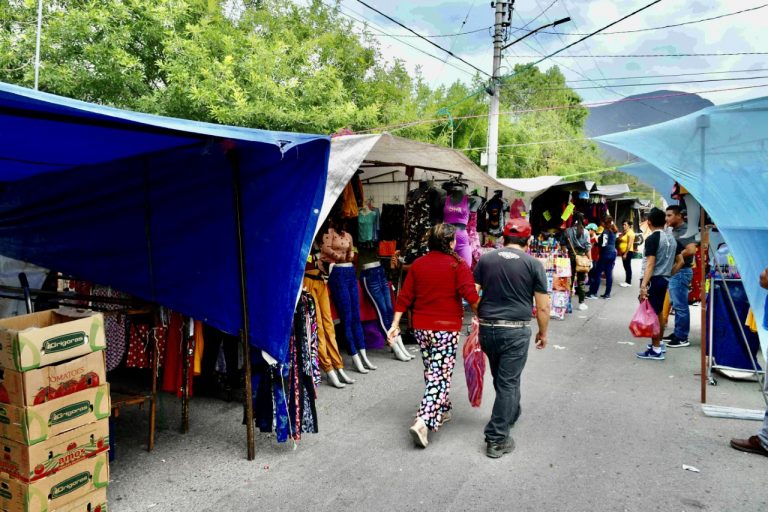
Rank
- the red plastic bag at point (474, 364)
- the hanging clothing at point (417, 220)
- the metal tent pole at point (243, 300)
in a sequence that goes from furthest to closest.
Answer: the hanging clothing at point (417, 220)
the red plastic bag at point (474, 364)
the metal tent pole at point (243, 300)

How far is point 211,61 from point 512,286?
33.5 feet

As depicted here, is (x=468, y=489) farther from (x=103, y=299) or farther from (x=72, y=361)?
(x=103, y=299)

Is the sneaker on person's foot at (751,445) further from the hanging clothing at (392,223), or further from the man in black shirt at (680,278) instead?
the hanging clothing at (392,223)

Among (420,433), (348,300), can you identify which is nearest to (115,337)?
(348,300)

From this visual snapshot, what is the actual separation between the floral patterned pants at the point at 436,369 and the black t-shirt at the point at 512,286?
37cm

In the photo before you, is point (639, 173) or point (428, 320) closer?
point (428, 320)

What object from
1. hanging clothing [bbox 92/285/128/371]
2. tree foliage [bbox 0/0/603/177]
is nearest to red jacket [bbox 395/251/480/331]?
hanging clothing [bbox 92/285/128/371]

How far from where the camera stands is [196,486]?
3357 mm

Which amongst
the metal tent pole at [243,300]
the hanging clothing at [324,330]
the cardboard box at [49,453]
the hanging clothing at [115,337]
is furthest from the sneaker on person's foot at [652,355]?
the cardboard box at [49,453]

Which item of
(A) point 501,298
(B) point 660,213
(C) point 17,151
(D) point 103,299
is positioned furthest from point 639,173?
(C) point 17,151

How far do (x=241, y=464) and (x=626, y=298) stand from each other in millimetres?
10287

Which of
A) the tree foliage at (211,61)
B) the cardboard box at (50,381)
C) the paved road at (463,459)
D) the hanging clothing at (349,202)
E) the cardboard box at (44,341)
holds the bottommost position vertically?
the paved road at (463,459)

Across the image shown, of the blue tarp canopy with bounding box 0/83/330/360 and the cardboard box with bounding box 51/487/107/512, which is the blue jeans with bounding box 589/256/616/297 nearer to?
the blue tarp canopy with bounding box 0/83/330/360

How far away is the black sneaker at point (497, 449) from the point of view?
12.5 ft
